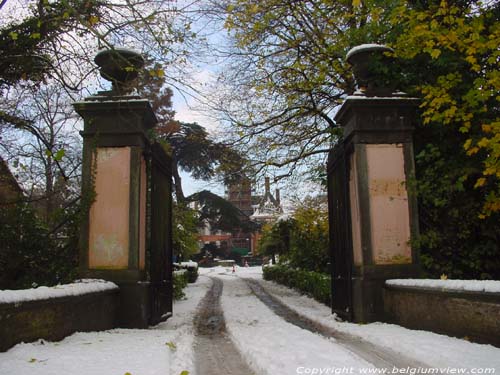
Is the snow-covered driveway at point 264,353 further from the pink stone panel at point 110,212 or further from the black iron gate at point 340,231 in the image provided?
the pink stone panel at point 110,212

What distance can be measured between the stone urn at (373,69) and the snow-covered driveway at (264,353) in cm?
374

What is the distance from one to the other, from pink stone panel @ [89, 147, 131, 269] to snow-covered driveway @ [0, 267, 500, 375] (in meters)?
1.21

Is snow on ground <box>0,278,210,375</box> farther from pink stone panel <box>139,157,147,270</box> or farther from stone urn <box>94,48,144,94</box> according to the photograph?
stone urn <box>94,48,144,94</box>

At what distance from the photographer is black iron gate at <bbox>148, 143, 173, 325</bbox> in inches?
292

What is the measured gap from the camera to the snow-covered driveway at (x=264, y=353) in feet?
12.7

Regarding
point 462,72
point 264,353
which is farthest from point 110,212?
point 462,72

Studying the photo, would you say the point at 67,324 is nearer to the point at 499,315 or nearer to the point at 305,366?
the point at 305,366

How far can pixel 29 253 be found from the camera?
7234 millimetres

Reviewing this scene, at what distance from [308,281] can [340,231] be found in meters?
5.76

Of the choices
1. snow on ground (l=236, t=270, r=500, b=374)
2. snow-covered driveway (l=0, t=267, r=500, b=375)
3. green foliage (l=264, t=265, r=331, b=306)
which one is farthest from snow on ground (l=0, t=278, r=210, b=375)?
green foliage (l=264, t=265, r=331, b=306)

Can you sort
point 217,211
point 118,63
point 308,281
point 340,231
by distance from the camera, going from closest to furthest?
1. point 118,63
2. point 340,231
3. point 308,281
4. point 217,211

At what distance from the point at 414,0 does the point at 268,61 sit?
448cm

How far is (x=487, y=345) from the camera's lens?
14.7ft

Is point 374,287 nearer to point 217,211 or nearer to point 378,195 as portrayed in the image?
point 378,195
